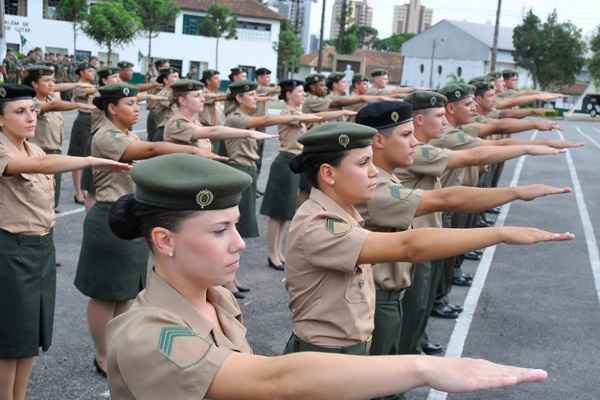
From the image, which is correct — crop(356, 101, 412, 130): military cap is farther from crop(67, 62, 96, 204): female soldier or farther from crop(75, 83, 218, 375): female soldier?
crop(67, 62, 96, 204): female soldier

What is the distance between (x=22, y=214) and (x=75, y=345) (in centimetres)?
169

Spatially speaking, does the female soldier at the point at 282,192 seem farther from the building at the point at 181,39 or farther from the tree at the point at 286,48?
the tree at the point at 286,48

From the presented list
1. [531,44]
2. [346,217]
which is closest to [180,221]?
[346,217]

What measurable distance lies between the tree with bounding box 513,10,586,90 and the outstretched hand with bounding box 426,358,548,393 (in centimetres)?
5890

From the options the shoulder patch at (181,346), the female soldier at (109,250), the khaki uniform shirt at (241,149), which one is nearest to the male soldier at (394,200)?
the female soldier at (109,250)

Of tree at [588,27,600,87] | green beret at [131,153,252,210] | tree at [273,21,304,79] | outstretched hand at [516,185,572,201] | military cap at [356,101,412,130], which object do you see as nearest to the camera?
green beret at [131,153,252,210]

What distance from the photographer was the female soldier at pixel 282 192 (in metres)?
8.62

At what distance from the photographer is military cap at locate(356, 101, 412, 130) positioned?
14.4 ft

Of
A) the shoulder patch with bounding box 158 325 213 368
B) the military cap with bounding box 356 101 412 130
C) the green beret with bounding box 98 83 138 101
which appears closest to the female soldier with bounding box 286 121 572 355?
the military cap with bounding box 356 101 412 130

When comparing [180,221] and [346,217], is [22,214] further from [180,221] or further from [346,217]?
[180,221]

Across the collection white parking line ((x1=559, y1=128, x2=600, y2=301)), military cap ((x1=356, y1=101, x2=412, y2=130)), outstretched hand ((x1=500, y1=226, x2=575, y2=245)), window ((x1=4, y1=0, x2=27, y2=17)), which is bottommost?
white parking line ((x1=559, y1=128, x2=600, y2=301))

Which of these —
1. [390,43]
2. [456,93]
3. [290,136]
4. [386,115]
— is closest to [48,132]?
[290,136]

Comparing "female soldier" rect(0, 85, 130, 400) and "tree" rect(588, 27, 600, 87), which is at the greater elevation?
"tree" rect(588, 27, 600, 87)

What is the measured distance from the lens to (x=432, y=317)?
7.16m
